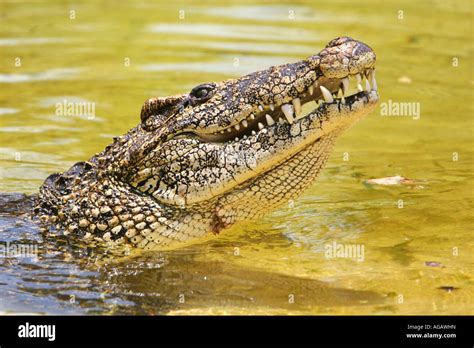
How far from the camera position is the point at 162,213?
6.60 metres

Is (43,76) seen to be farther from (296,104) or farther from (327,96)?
(327,96)

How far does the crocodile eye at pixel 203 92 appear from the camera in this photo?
21.5 feet

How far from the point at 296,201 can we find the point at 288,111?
2400 millimetres

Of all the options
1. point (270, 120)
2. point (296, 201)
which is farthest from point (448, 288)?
point (296, 201)

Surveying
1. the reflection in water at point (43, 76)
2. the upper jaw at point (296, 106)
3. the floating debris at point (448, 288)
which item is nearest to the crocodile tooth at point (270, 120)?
the upper jaw at point (296, 106)

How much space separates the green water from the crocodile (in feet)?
1.22

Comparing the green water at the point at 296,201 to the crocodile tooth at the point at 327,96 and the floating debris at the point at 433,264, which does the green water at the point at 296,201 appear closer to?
the floating debris at the point at 433,264

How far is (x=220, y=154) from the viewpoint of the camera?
6383 mm

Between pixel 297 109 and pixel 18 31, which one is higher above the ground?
pixel 18 31

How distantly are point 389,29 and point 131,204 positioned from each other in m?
10.1
